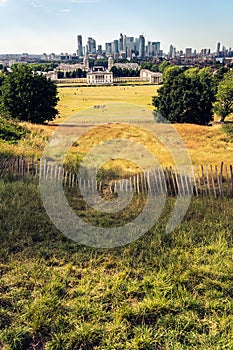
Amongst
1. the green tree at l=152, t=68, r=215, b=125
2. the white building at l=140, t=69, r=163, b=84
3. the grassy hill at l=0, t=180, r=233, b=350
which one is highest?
the white building at l=140, t=69, r=163, b=84

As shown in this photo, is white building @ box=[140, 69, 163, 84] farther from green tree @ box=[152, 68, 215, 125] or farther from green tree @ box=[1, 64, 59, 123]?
green tree @ box=[1, 64, 59, 123]

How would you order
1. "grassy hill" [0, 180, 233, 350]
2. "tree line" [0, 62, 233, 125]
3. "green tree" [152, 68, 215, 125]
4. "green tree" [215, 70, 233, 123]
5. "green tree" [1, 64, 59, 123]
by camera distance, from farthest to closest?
1. "green tree" [215, 70, 233, 123]
2. "green tree" [152, 68, 215, 125]
3. "tree line" [0, 62, 233, 125]
4. "green tree" [1, 64, 59, 123]
5. "grassy hill" [0, 180, 233, 350]

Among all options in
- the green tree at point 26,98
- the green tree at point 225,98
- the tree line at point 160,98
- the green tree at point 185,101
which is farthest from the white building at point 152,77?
the green tree at point 26,98

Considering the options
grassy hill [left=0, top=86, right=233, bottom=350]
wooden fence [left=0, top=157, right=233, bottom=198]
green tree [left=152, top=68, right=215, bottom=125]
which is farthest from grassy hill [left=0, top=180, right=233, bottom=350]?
green tree [left=152, top=68, right=215, bottom=125]

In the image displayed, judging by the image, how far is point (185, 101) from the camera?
3788 centimetres

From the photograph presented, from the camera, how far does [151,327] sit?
4039 millimetres

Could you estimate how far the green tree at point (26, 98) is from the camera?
33125 millimetres

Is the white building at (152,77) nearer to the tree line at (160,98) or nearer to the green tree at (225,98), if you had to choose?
the green tree at (225,98)

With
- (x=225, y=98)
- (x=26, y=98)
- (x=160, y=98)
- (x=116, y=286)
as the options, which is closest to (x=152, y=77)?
(x=225, y=98)

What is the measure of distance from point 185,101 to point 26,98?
754 inches

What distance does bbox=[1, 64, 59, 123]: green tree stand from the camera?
1304 inches

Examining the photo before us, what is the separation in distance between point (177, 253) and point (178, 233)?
788mm

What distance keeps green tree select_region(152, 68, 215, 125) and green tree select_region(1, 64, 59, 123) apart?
1520 cm

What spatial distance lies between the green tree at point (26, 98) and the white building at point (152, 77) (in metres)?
88.3
